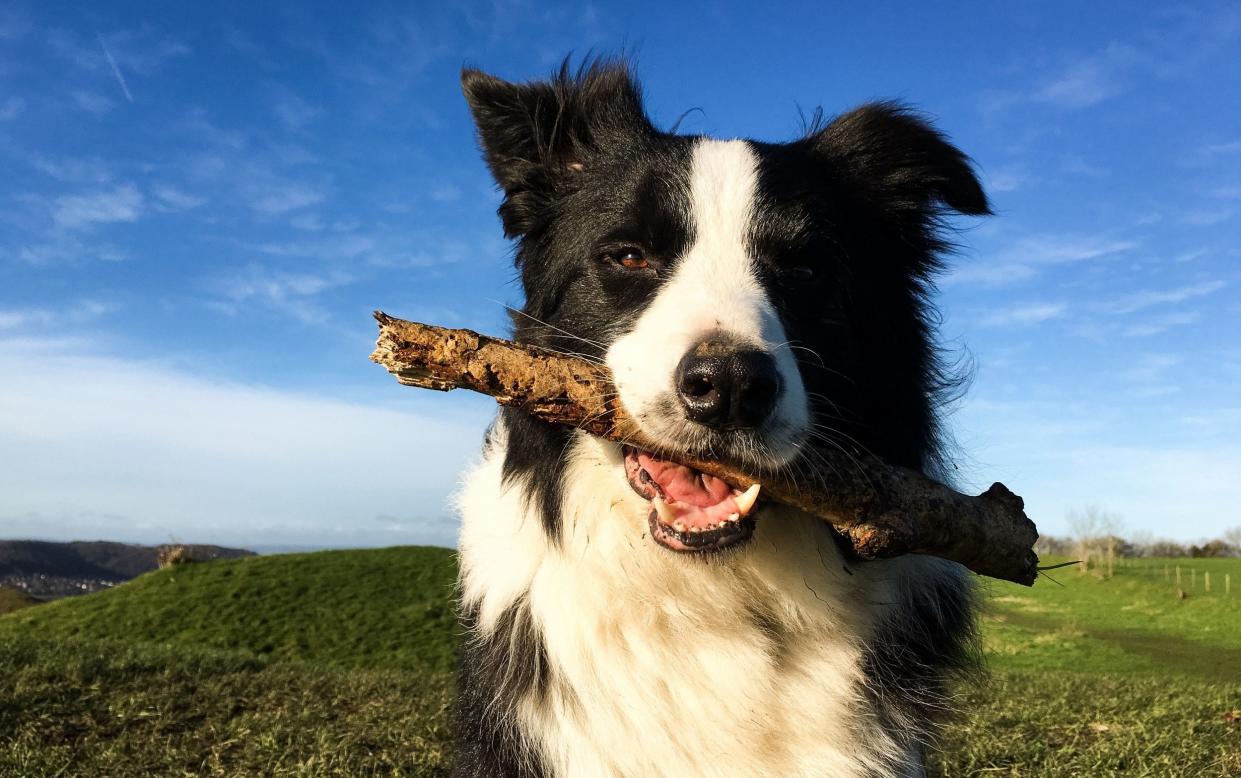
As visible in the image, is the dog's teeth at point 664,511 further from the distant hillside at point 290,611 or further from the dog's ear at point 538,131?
the distant hillside at point 290,611

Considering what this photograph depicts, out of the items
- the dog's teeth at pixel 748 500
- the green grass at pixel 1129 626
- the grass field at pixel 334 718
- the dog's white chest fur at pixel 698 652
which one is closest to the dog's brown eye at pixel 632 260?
the dog's white chest fur at pixel 698 652

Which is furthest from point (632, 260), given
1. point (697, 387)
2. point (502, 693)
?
point (502, 693)

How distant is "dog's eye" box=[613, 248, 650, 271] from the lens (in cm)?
312

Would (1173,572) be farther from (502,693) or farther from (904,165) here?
(502,693)

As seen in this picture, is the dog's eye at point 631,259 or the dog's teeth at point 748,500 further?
the dog's eye at point 631,259

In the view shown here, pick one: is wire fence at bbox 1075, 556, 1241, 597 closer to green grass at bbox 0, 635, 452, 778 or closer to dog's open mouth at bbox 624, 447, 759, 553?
green grass at bbox 0, 635, 452, 778

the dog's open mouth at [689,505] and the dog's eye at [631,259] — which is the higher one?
the dog's eye at [631,259]

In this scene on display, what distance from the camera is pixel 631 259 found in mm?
3143

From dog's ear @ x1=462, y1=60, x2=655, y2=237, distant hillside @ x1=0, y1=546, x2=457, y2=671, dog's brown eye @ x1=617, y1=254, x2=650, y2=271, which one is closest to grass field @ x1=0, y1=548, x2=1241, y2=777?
dog's brown eye @ x1=617, y1=254, x2=650, y2=271

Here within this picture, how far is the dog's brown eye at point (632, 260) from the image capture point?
312cm

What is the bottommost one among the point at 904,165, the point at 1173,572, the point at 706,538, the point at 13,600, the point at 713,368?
the point at 13,600

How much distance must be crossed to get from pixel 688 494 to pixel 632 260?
88 cm

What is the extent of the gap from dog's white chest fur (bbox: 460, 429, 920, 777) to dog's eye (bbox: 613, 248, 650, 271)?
0.64 meters

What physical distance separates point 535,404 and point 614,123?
61.9 inches
